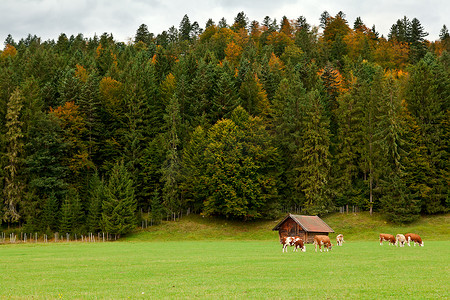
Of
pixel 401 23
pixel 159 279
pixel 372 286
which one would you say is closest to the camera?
pixel 372 286

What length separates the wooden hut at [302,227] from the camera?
5288 centimetres

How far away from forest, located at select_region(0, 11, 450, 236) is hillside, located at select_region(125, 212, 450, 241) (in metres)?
1.80

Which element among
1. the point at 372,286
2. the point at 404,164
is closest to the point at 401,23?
the point at 404,164

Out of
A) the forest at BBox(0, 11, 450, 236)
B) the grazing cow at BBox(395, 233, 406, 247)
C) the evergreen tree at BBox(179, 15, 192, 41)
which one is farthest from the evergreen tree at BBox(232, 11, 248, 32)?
the grazing cow at BBox(395, 233, 406, 247)

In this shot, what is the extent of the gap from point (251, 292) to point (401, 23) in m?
157

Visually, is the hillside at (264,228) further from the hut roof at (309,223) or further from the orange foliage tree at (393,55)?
the orange foliage tree at (393,55)

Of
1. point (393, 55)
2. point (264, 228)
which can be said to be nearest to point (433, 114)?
point (264, 228)

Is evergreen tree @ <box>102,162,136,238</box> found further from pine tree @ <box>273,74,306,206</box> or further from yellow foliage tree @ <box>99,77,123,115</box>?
pine tree @ <box>273,74,306,206</box>

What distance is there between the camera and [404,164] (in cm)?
6981

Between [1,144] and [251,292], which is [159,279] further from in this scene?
[1,144]

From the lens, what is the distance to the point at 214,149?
74.5 m

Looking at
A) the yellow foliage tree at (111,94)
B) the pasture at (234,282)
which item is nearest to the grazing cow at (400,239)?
the pasture at (234,282)

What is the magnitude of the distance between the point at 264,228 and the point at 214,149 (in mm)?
16584

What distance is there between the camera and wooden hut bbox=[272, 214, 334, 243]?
5288cm
